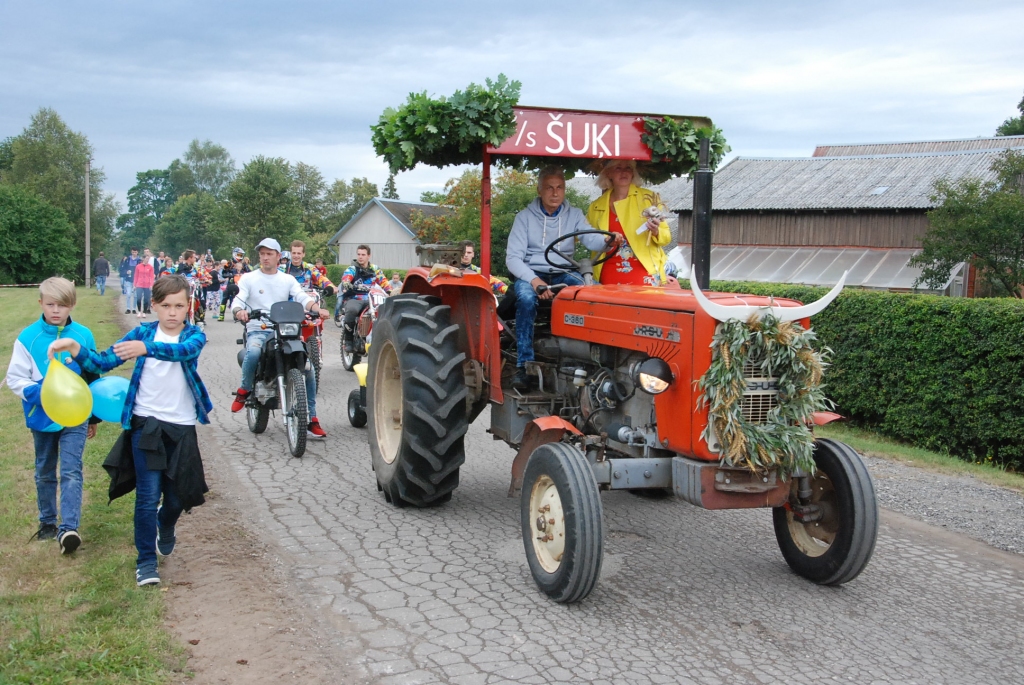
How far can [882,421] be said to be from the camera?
399 inches

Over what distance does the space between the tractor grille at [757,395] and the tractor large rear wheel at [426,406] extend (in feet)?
6.84

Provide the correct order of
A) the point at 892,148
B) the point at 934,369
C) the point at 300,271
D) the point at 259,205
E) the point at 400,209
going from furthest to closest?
1. the point at 400,209
2. the point at 259,205
3. the point at 892,148
4. the point at 300,271
5. the point at 934,369

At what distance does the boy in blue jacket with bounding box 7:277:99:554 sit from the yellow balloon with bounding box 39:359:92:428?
0.26 m

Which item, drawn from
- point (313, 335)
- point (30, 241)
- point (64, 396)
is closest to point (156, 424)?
point (64, 396)

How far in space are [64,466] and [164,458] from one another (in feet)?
3.21

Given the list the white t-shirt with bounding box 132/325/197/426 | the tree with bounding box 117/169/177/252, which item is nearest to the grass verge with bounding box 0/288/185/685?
the white t-shirt with bounding box 132/325/197/426

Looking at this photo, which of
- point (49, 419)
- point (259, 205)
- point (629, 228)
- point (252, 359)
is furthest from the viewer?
point (259, 205)

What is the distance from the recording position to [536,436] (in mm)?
4910

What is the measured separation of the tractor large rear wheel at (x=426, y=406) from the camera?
5.64 m

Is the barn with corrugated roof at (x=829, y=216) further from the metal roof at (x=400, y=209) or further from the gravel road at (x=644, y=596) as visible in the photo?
the metal roof at (x=400, y=209)

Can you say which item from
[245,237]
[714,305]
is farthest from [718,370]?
[245,237]

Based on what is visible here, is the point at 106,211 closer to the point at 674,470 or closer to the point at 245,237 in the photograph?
the point at 245,237

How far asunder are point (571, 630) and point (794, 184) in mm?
30362

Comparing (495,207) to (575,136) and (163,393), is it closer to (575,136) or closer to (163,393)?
(575,136)
